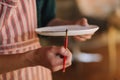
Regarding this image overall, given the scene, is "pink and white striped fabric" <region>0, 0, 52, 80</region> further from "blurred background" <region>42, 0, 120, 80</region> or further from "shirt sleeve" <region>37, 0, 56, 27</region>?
"blurred background" <region>42, 0, 120, 80</region>

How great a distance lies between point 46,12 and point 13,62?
1.61ft

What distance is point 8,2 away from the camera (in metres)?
1.09

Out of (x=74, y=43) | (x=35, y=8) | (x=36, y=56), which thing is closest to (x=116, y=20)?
(x=74, y=43)

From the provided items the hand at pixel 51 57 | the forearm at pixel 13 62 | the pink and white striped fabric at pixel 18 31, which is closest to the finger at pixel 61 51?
the hand at pixel 51 57

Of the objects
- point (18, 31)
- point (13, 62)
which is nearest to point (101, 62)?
point (18, 31)

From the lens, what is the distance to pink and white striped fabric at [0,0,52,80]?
1.09 meters

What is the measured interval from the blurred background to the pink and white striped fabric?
1918mm

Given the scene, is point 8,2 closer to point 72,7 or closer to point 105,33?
point 105,33

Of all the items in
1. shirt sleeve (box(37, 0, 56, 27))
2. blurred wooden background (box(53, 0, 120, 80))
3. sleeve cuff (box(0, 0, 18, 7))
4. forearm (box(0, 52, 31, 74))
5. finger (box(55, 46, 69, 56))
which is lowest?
blurred wooden background (box(53, 0, 120, 80))

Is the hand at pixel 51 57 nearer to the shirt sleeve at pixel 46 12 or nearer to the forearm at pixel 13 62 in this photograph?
the forearm at pixel 13 62

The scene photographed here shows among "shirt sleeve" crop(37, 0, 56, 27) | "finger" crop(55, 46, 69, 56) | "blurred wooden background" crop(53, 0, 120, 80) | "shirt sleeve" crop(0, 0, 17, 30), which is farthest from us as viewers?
"blurred wooden background" crop(53, 0, 120, 80)

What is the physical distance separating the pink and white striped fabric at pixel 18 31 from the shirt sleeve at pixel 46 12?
0.17 m

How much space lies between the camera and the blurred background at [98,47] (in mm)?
3141

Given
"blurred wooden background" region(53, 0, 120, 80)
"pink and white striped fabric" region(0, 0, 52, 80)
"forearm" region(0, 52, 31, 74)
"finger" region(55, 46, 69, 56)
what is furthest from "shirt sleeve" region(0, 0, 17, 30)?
"blurred wooden background" region(53, 0, 120, 80)
